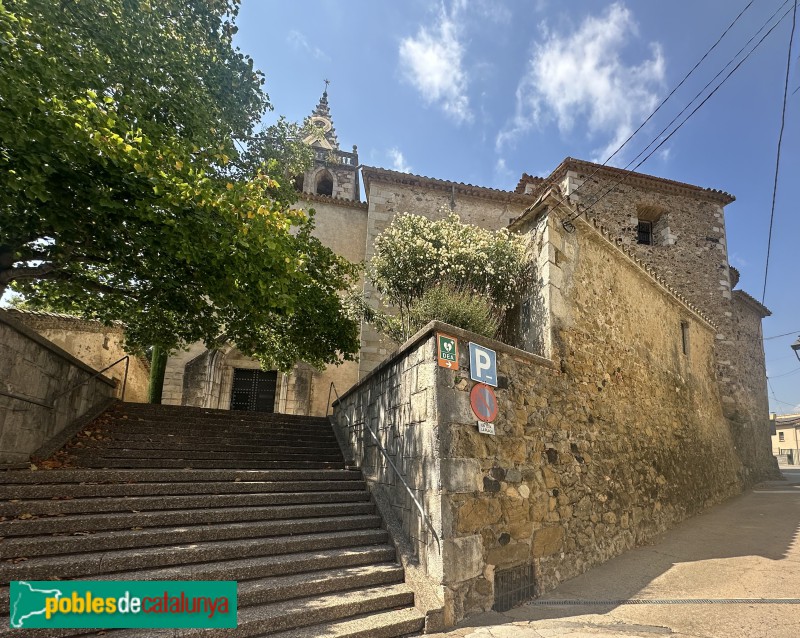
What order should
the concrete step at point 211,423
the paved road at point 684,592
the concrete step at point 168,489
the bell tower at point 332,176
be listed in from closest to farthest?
the paved road at point 684,592 < the concrete step at point 168,489 < the concrete step at point 211,423 < the bell tower at point 332,176

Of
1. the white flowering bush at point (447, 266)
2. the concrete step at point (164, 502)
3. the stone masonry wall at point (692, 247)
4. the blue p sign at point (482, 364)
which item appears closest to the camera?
the concrete step at point (164, 502)

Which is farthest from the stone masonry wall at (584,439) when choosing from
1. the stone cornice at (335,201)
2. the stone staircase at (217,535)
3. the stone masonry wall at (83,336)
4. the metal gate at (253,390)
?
the stone masonry wall at (83,336)

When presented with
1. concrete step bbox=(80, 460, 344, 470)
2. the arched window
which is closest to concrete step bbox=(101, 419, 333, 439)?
concrete step bbox=(80, 460, 344, 470)

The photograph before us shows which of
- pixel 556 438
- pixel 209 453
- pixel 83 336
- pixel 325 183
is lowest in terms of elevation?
pixel 209 453

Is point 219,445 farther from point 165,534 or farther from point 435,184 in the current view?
Answer: point 435,184

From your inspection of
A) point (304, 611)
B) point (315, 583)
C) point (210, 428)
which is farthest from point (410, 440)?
point (210, 428)

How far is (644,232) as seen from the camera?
1472cm

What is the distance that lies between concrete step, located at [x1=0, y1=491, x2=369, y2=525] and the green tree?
239cm

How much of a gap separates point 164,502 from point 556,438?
15.7ft

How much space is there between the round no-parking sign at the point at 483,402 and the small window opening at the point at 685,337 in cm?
799

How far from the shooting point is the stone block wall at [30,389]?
5016 millimetres

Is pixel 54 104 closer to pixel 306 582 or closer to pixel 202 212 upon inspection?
pixel 202 212

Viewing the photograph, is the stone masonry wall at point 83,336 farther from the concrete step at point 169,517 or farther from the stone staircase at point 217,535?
the concrete step at point 169,517

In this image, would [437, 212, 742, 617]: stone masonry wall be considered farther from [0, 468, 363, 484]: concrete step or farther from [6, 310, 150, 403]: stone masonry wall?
[6, 310, 150, 403]: stone masonry wall
